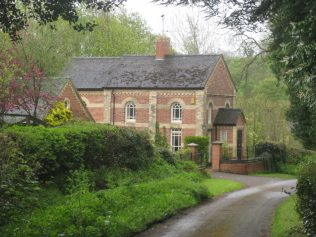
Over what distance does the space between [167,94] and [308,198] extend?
2983 cm

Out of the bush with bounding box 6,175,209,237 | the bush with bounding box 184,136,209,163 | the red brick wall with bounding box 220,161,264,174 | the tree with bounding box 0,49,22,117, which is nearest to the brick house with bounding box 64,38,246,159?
the bush with bounding box 184,136,209,163

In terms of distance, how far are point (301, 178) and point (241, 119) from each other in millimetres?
29604

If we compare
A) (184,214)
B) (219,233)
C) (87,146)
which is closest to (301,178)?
(219,233)

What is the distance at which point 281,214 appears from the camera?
51.1ft

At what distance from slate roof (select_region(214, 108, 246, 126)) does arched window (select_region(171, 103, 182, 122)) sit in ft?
10.7

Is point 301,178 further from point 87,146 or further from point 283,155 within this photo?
point 283,155

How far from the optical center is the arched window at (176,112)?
40425mm

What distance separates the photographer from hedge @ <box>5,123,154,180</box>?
15013 millimetres

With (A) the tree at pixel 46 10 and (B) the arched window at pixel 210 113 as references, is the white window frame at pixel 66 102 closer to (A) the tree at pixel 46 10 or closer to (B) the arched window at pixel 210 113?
(B) the arched window at pixel 210 113

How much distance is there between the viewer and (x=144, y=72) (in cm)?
4288

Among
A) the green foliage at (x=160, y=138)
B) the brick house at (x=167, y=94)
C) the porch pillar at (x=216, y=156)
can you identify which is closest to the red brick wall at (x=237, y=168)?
the porch pillar at (x=216, y=156)

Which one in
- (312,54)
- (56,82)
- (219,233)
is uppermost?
(56,82)

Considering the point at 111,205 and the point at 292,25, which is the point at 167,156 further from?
the point at 292,25

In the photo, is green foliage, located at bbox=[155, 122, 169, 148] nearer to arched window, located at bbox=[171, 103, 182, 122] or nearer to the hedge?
arched window, located at bbox=[171, 103, 182, 122]
